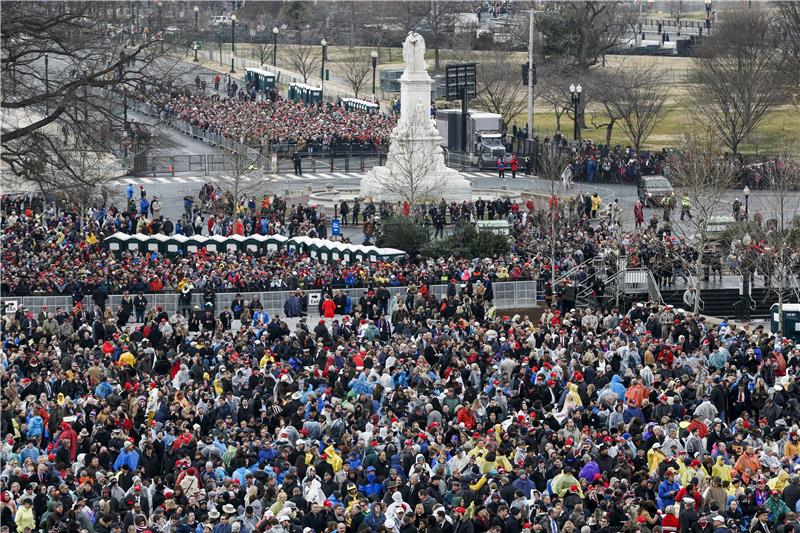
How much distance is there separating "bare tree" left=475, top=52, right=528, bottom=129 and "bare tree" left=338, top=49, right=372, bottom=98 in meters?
7.26

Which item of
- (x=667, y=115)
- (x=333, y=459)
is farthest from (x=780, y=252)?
(x=667, y=115)

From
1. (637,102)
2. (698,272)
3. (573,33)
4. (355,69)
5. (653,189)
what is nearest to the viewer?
(698,272)

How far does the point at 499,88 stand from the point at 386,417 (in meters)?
72.1

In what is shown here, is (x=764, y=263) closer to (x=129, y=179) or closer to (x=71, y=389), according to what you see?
(x=71, y=389)

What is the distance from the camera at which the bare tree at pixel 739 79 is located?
3159 inches

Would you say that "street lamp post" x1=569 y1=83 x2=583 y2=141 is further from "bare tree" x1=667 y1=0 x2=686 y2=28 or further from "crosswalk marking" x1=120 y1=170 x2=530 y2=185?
"bare tree" x1=667 y1=0 x2=686 y2=28

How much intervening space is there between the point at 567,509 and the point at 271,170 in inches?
2182

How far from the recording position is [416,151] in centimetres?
6756

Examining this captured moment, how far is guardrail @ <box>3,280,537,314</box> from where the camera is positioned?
1834 inches

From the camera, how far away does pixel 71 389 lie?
3472cm

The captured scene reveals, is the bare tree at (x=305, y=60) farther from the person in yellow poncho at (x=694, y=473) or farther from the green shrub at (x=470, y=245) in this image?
the person in yellow poncho at (x=694, y=473)

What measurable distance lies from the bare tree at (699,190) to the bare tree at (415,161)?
9462 mm

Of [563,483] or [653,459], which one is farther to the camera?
[653,459]

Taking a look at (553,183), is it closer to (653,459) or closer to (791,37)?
(653,459)
